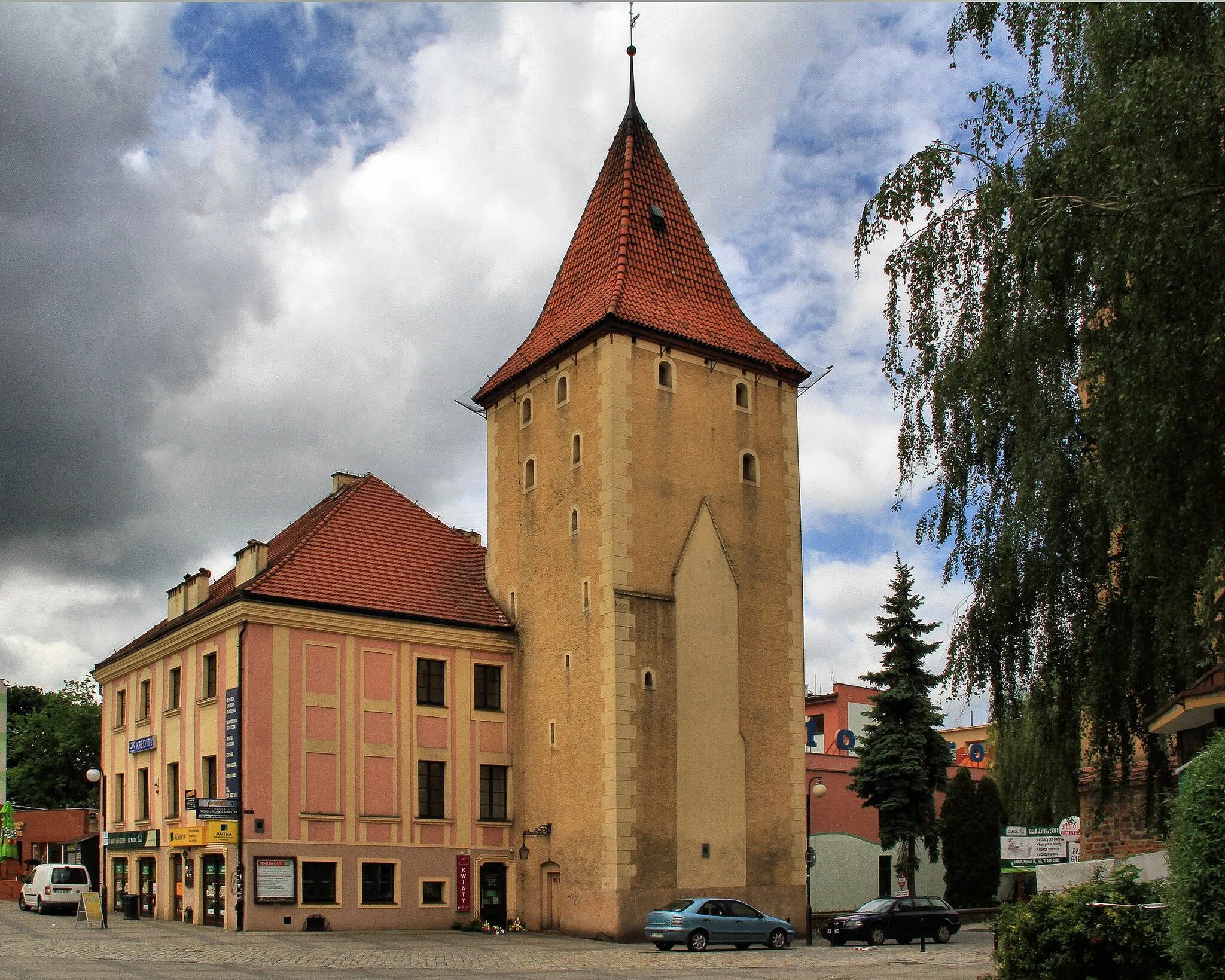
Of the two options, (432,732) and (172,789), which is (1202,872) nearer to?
(432,732)

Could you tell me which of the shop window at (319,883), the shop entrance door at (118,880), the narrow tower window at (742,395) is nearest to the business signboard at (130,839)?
the shop entrance door at (118,880)

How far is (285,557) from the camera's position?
36219 millimetres

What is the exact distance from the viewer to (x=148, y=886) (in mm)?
39094

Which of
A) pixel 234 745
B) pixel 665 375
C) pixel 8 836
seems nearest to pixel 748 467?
pixel 665 375

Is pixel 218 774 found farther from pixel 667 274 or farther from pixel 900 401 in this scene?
pixel 900 401

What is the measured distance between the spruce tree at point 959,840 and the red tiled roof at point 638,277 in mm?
20425

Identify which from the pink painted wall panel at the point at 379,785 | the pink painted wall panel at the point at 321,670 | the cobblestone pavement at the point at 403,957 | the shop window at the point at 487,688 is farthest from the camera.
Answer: the shop window at the point at 487,688

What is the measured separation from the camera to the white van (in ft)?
140

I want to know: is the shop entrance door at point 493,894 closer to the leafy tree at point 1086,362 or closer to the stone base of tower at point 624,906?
the stone base of tower at point 624,906

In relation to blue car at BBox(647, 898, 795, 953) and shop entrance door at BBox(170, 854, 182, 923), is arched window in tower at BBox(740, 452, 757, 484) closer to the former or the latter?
blue car at BBox(647, 898, 795, 953)

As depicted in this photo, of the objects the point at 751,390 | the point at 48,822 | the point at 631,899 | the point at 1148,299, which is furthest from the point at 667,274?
the point at 48,822

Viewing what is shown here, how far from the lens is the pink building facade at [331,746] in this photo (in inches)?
1313

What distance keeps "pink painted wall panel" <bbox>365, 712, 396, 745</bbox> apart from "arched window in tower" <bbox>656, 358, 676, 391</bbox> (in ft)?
38.6

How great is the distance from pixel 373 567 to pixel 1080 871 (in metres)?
24.1
